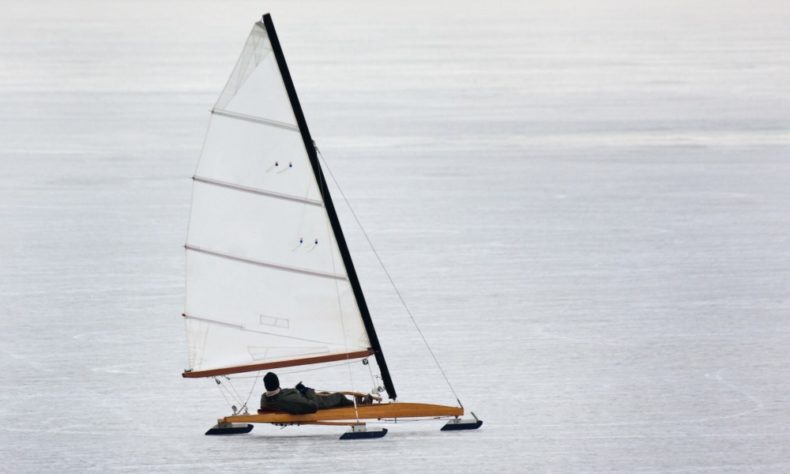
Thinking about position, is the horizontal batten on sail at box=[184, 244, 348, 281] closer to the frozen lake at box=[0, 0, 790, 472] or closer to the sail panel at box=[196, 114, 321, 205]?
the sail panel at box=[196, 114, 321, 205]

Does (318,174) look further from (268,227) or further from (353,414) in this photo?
(353,414)

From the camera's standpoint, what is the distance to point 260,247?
19484mm

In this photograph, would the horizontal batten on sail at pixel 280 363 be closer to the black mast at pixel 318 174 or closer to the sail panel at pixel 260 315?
the sail panel at pixel 260 315

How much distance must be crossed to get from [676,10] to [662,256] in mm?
111264

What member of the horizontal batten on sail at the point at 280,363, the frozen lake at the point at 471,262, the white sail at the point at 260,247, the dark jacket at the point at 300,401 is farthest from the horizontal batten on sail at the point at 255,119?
the frozen lake at the point at 471,262

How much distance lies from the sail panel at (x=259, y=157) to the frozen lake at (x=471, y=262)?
3.19 metres

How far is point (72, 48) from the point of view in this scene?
9131 cm

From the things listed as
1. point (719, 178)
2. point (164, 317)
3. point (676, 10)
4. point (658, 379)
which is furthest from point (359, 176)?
point (676, 10)

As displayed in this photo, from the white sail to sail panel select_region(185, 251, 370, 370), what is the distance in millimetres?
12

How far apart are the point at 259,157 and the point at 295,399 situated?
2955 mm

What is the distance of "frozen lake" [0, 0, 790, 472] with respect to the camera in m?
20.0

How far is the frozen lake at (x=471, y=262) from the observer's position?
20016mm

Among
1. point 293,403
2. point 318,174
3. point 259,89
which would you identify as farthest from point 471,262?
point 259,89

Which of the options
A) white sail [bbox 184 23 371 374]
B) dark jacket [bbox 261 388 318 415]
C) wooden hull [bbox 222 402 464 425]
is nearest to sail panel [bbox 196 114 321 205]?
white sail [bbox 184 23 371 374]
